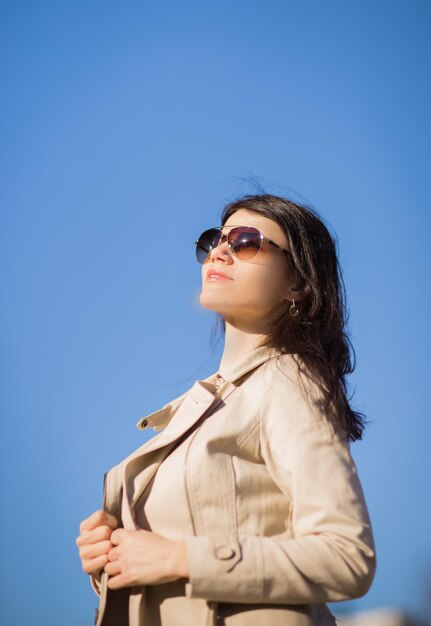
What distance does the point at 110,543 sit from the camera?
253 centimetres

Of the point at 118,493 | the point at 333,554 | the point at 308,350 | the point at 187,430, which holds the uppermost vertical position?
the point at 308,350

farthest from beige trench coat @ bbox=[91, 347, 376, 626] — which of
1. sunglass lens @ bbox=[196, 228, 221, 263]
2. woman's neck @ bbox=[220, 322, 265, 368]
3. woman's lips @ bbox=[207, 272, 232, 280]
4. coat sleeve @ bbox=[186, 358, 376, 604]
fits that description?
sunglass lens @ bbox=[196, 228, 221, 263]

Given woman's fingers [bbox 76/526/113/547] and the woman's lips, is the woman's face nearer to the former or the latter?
the woman's lips

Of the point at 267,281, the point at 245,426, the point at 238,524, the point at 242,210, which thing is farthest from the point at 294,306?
the point at 238,524

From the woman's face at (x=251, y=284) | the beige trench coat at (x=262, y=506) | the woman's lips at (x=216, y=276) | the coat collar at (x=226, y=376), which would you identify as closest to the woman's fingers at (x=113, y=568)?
the beige trench coat at (x=262, y=506)

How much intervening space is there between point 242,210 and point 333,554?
5.56ft

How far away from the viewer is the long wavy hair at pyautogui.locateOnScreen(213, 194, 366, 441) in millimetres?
3012

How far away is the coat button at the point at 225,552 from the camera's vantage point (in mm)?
2262

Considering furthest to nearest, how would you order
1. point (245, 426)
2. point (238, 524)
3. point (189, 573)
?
point (245, 426) → point (238, 524) → point (189, 573)

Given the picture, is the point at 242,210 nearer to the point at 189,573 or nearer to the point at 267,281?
the point at 267,281

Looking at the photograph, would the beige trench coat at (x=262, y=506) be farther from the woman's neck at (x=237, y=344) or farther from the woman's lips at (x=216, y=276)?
the woman's lips at (x=216, y=276)

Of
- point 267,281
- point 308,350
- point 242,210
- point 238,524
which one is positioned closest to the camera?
point 238,524

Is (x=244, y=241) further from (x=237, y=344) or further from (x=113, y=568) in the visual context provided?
(x=113, y=568)

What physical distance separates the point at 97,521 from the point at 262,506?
0.60 meters
